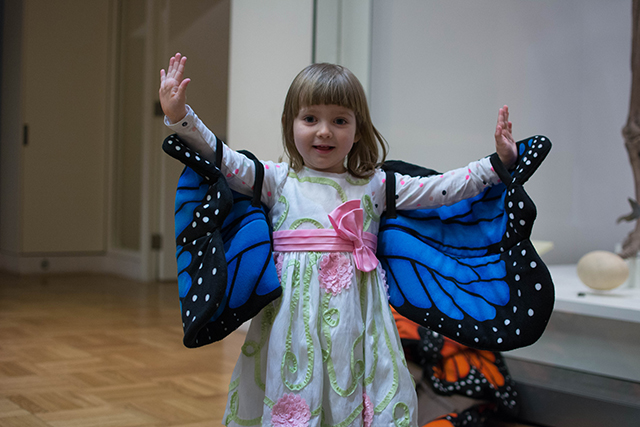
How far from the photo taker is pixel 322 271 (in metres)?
1.03

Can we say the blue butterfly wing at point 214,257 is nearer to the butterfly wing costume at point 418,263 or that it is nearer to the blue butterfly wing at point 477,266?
the butterfly wing costume at point 418,263

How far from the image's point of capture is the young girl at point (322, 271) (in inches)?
38.9

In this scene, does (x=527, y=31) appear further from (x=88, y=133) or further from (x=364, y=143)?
(x=88, y=133)

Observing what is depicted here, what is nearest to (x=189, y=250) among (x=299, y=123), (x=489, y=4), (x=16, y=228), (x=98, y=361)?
(x=299, y=123)

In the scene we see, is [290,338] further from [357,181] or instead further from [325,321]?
[357,181]

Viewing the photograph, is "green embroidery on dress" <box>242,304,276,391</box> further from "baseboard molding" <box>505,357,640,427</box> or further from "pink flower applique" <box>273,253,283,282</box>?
"baseboard molding" <box>505,357,640,427</box>

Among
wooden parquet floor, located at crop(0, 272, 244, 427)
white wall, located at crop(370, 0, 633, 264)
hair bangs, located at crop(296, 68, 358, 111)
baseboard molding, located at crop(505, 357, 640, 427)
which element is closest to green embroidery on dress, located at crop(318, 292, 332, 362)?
hair bangs, located at crop(296, 68, 358, 111)

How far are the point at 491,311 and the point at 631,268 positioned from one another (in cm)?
95

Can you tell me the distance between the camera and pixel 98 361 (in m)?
1.94

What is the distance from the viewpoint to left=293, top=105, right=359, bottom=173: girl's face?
104 centimetres

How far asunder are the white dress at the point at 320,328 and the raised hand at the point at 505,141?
0.04 meters

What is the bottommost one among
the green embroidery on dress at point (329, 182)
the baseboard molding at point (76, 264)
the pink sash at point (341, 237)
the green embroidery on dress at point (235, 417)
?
the baseboard molding at point (76, 264)

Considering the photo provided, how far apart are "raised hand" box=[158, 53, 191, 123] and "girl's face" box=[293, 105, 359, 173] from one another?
21 centimetres

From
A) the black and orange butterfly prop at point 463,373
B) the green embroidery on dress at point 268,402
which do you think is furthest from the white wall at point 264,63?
the green embroidery on dress at point 268,402
